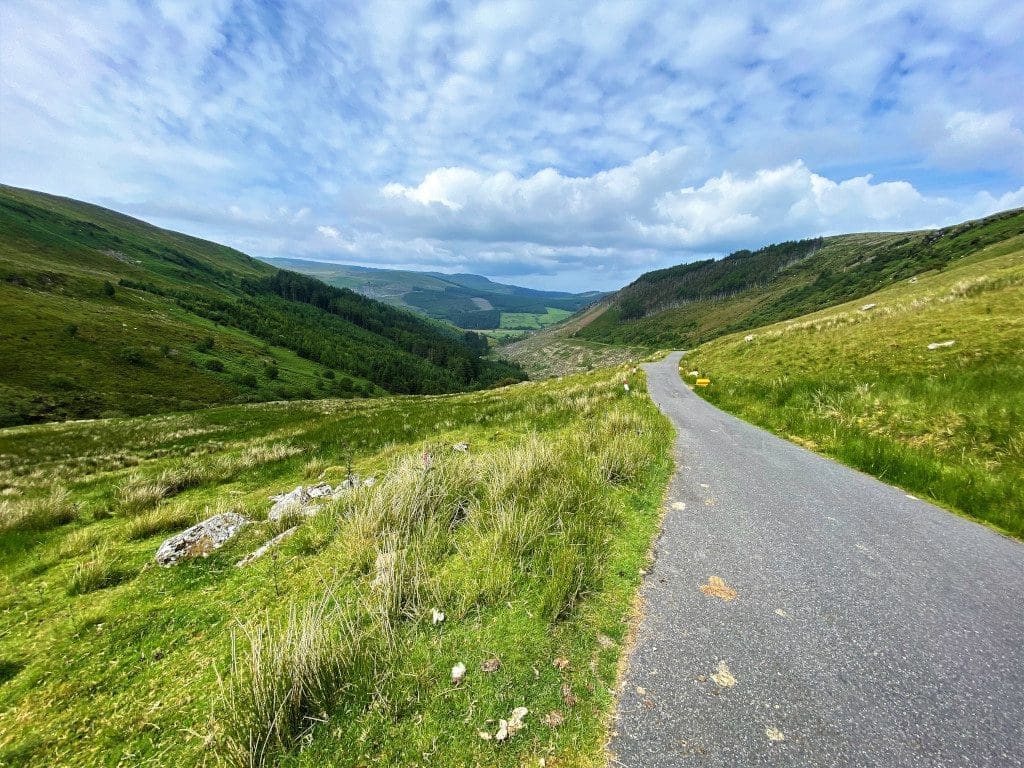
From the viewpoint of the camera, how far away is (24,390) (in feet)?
195

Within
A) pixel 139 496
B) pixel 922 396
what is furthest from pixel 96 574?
pixel 922 396

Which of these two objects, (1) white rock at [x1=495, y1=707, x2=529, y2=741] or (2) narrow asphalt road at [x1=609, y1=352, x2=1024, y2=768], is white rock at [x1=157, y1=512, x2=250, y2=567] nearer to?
(1) white rock at [x1=495, y1=707, x2=529, y2=741]

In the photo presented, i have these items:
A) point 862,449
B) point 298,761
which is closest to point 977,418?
point 862,449

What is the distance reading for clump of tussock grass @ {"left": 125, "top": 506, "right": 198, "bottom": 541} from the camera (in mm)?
6526

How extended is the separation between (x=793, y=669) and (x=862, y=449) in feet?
28.3

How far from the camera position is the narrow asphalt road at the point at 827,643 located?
9.43 feet

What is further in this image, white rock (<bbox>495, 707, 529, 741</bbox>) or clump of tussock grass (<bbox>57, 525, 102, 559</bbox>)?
clump of tussock grass (<bbox>57, 525, 102, 559</bbox>)

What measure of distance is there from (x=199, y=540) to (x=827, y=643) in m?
8.17

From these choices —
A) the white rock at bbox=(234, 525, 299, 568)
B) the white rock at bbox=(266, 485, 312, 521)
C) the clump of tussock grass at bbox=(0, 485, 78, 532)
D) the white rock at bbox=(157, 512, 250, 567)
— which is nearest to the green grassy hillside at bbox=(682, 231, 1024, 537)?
the white rock at bbox=(234, 525, 299, 568)

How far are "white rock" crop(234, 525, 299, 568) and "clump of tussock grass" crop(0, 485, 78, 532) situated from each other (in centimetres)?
615

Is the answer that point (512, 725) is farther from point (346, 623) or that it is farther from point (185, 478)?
point (185, 478)

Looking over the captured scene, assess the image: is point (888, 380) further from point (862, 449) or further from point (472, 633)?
point (472, 633)

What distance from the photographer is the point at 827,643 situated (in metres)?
3.79

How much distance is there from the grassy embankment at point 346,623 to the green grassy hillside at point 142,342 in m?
79.6
